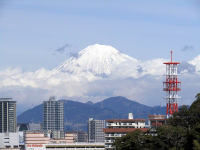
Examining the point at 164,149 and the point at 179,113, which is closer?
the point at 164,149

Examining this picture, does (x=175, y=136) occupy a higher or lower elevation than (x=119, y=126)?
lower

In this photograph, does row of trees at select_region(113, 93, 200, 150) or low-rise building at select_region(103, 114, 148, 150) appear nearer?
row of trees at select_region(113, 93, 200, 150)

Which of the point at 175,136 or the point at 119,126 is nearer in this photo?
the point at 175,136

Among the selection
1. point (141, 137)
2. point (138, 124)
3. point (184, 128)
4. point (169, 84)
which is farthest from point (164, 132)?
point (138, 124)

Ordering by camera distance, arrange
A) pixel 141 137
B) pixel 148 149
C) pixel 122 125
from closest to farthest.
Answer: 1. pixel 148 149
2. pixel 141 137
3. pixel 122 125

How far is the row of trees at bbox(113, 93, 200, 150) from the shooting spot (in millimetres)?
101250

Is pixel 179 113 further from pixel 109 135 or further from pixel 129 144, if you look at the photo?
pixel 109 135

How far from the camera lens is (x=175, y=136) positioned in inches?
4102

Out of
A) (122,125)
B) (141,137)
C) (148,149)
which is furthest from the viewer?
(122,125)

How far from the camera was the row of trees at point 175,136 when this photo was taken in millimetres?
101250

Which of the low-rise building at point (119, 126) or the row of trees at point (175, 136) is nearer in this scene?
the row of trees at point (175, 136)

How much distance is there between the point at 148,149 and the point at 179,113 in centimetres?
1381

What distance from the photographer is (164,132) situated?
107 m

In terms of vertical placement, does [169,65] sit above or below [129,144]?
above
